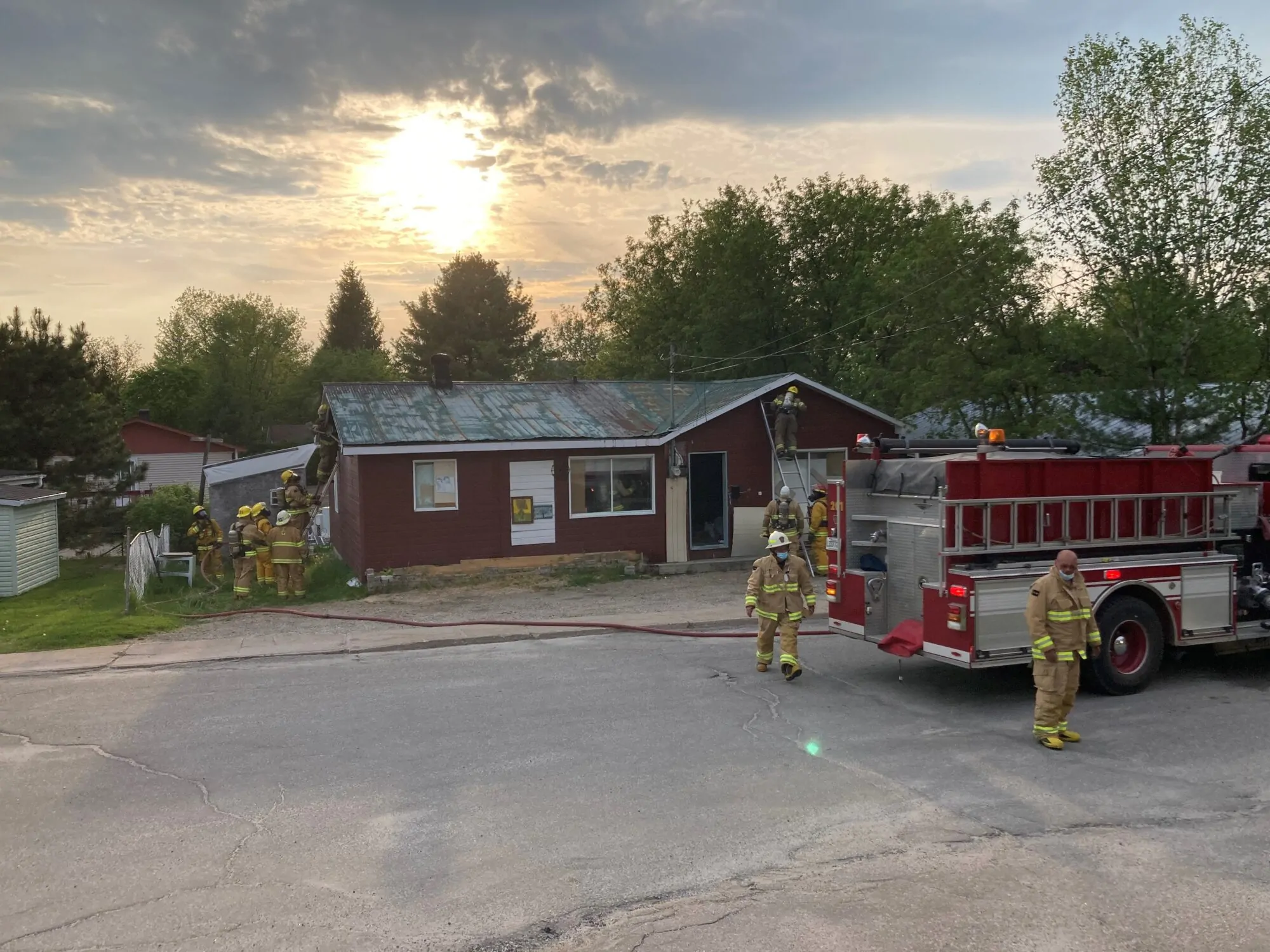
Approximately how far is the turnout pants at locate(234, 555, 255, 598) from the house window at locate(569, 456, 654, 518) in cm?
592

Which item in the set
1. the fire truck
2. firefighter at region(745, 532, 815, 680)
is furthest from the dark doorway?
firefighter at region(745, 532, 815, 680)

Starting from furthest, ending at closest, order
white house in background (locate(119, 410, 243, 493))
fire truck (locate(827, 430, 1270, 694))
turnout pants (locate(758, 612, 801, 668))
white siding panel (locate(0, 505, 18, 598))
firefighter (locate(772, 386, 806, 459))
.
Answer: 1. white house in background (locate(119, 410, 243, 493))
2. firefighter (locate(772, 386, 806, 459))
3. white siding panel (locate(0, 505, 18, 598))
4. turnout pants (locate(758, 612, 801, 668))
5. fire truck (locate(827, 430, 1270, 694))

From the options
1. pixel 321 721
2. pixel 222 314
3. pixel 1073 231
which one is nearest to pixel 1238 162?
pixel 1073 231

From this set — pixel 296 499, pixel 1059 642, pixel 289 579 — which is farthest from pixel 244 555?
pixel 1059 642

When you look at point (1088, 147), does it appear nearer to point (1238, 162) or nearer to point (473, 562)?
point (1238, 162)

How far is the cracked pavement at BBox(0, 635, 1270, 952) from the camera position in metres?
4.96

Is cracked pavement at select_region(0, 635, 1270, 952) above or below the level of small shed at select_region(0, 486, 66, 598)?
below

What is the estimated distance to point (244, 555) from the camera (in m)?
17.0

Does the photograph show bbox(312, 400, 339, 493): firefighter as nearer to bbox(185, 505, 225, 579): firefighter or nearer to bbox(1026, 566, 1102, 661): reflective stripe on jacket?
bbox(185, 505, 225, 579): firefighter

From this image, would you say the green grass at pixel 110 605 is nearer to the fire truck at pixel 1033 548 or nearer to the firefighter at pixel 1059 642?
the fire truck at pixel 1033 548

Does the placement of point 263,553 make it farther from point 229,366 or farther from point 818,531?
point 229,366

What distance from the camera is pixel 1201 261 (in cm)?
1880

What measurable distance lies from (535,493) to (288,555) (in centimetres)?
471

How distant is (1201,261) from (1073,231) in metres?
2.53
